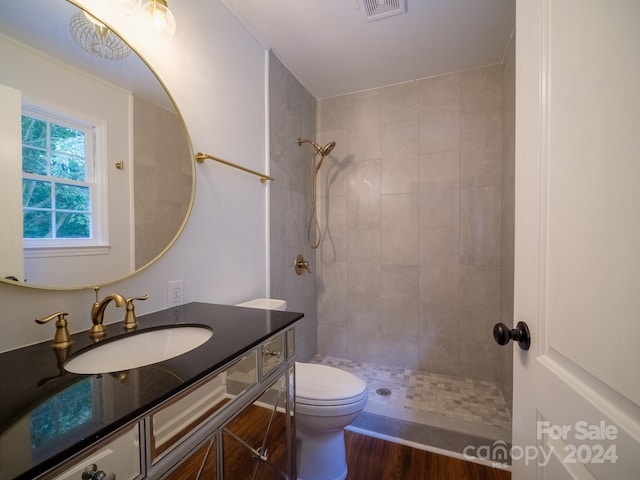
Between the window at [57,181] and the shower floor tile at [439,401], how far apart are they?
1.79m

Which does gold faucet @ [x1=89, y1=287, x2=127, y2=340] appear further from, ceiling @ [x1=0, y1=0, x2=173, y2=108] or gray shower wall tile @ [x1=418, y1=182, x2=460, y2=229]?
gray shower wall tile @ [x1=418, y1=182, x2=460, y2=229]

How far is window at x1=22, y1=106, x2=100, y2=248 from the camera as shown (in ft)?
2.43

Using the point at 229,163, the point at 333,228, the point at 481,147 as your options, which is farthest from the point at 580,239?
the point at 333,228

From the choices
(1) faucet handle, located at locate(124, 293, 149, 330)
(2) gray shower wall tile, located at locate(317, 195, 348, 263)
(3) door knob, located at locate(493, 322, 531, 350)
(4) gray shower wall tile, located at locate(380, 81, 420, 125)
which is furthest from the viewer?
(2) gray shower wall tile, located at locate(317, 195, 348, 263)

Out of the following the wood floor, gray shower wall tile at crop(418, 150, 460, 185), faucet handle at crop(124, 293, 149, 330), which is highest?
gray shower wall tile at crop(418, 150, 460, 185)

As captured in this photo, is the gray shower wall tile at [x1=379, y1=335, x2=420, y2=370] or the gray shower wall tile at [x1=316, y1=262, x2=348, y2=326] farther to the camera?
the gray shower wall tile at [x1=316, y1=262, x2=348, y2=326]

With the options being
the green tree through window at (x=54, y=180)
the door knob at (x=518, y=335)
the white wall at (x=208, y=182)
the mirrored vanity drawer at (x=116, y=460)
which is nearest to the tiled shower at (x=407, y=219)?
the white wall at (x=208, y=182)

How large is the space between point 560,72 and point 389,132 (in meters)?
1.84

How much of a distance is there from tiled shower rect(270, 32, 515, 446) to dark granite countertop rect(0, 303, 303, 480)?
1150 mm

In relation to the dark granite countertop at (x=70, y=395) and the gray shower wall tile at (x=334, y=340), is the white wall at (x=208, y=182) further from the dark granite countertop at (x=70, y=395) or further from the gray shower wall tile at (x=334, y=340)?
the gray shower wall tile at (x=334, y=340)

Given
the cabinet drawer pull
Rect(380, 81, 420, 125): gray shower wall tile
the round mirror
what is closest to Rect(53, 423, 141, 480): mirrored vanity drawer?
the cabinet drawer pull

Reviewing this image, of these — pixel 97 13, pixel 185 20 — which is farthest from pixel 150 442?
pixel 185 20

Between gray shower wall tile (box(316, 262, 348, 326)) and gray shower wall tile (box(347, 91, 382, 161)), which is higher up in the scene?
gray shower wall tile (box(347, 91, 382, 161))

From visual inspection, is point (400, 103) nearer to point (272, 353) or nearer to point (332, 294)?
point (332, 294)
